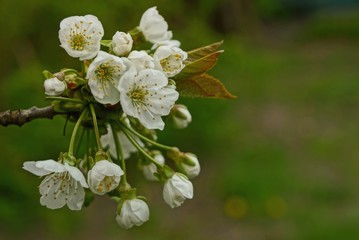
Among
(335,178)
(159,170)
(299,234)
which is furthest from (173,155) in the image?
(335,178)

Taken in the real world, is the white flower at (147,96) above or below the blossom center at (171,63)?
below

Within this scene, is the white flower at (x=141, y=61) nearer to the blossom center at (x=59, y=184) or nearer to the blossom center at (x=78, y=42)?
the blossom center at (x=78, y=42)

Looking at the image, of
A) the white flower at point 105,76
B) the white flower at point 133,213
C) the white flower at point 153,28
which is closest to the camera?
the white flower at point 105,76

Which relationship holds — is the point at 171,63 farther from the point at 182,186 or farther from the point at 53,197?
the point at 53,197

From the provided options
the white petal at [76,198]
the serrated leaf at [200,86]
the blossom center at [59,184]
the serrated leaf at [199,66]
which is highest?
the serrated leaf at [199,66]

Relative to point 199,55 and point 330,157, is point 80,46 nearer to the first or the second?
point 199,55

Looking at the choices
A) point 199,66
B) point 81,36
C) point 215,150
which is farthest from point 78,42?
point 215,150

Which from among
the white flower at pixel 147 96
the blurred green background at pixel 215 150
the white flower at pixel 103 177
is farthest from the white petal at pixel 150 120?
the blurred green background at pixel 215 150
